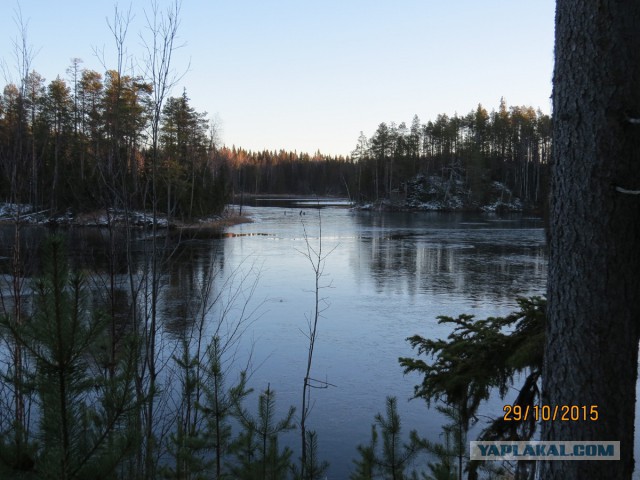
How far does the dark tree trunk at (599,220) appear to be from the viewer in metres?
2.16

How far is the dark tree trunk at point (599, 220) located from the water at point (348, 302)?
230 cm

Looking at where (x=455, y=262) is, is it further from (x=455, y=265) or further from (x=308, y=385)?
(x=308, y=385)

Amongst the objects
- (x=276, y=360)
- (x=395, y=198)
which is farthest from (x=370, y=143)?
(x=276, y=360)

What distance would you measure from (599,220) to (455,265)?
66.7 feet

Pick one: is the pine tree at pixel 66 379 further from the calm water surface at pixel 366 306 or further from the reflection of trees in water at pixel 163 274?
the calm water surface at pixel 366 306

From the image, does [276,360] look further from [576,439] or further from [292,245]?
[292,245]

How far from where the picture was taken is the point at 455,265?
21.9 metres

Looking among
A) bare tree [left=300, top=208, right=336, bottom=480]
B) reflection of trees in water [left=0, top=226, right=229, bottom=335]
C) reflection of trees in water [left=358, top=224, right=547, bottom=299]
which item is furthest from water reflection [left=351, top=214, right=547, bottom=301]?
reflection of trees in water [left=0, top=226, right=229, bottom=335]

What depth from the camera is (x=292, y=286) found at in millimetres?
16984

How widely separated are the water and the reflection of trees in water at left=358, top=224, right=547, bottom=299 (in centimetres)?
5

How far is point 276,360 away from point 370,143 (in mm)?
71111

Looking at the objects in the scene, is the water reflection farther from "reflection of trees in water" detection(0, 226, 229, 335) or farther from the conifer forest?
"reflection of trees in water" detection(0, 226, 229, 335)
